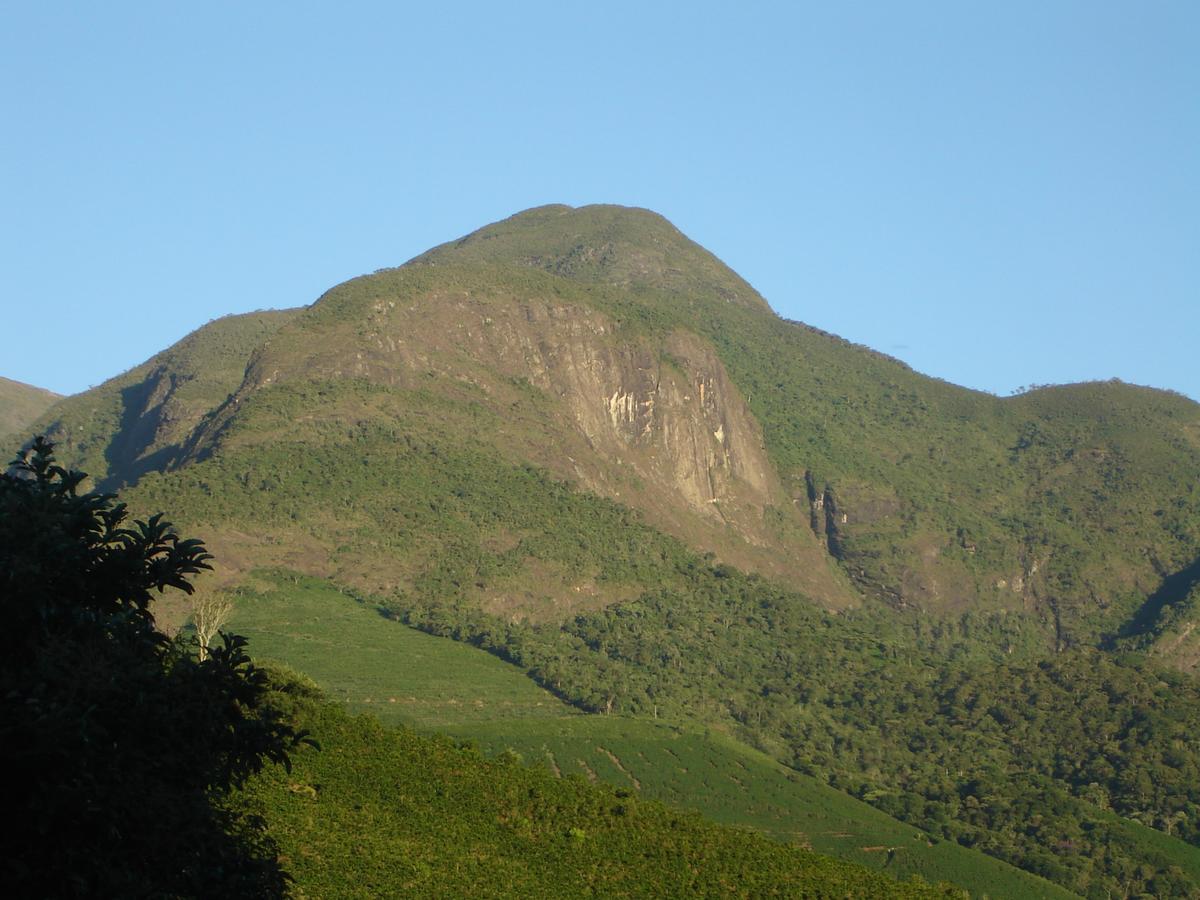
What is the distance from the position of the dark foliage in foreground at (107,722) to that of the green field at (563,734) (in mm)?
61832

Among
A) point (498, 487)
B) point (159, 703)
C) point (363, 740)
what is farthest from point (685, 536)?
point (159, 703)

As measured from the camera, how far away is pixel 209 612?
92875 mm

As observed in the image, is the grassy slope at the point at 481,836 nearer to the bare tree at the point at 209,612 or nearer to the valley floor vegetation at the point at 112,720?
the valley floor vegetation at the point at 112,720

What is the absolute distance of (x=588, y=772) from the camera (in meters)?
89.4

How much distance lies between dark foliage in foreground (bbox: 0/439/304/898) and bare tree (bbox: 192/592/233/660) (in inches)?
2121

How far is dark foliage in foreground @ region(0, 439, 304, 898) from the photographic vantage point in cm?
1634

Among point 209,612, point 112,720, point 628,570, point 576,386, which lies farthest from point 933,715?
point 112,720

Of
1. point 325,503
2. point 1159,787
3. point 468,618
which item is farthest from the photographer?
point 325,503

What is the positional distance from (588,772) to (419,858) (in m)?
47.3

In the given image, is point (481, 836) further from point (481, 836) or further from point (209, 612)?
point (209, 612)

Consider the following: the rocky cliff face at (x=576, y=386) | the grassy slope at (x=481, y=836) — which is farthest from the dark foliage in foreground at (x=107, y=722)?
the rocky cliff face at (x=576, y=386)

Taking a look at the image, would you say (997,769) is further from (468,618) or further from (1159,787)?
(468,618)

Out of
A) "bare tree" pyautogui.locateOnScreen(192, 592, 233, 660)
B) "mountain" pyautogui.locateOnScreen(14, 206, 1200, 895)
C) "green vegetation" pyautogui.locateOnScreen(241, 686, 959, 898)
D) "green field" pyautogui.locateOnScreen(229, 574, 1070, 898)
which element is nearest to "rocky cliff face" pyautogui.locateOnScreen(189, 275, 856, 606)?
"mountain" pyautogui.locateOnScreen(14, 206, 1200, 895)

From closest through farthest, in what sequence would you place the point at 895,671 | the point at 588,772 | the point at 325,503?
the point at 588,772 → the point at 325,503 → the point at 895,671
